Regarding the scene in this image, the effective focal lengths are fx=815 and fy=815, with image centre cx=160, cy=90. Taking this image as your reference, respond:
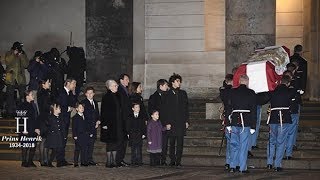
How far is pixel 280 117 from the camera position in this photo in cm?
→ 1667

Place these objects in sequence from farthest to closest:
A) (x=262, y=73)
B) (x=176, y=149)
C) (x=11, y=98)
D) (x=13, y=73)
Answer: (x=11, y=98) < (x=13, y=73) < (x=176, y=149) < (x=262, y=73)

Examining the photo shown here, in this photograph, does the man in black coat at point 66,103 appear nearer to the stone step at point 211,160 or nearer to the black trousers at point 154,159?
the stone step at point 211,160

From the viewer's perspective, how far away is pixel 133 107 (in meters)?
18.1

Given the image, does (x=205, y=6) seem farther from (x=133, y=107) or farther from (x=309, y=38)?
(x=133, y=107)

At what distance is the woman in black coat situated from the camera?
1773 centimetres

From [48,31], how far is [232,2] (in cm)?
921

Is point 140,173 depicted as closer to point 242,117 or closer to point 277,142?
point 242,117

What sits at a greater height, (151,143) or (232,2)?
(232,2)

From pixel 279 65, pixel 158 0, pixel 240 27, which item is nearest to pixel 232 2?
pixel 240 27

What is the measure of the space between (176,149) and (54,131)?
2.74 meters

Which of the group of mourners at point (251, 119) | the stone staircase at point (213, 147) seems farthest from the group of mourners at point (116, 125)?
the group of mourners at point (251, 119)

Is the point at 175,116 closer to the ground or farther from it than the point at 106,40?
closer to the ground

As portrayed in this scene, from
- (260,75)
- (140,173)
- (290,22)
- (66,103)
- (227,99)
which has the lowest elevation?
(140,173)

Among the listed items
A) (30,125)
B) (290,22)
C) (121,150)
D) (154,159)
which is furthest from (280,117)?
(290,22)
